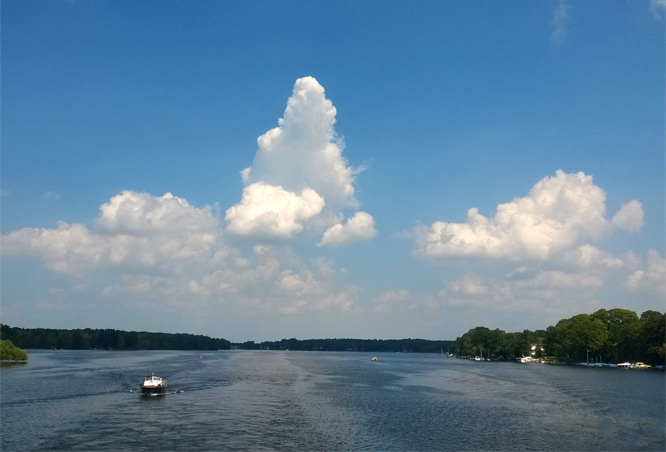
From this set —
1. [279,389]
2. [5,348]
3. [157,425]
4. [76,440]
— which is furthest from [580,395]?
[5,348]

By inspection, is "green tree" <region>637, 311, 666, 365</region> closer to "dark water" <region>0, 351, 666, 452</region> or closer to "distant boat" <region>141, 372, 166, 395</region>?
"dark water" <region>0, 351, 666, 452</region>

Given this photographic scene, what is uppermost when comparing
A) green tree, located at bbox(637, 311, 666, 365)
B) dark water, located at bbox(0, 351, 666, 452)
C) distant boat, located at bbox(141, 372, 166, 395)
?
green tree, located at bbox(637, 311, 666, 365)

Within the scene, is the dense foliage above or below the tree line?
below

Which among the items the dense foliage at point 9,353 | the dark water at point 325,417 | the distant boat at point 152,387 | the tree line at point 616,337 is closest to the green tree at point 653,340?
the tree line at point 616,337

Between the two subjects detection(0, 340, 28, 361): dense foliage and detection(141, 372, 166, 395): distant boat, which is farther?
detection(0, 340, 28, 361): dense foliage

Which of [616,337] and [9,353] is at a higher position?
[616,337]

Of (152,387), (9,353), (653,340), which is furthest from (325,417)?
(9,353)

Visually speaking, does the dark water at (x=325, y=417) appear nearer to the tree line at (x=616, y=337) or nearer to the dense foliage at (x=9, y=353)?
the tree line at (x=616, y=337)

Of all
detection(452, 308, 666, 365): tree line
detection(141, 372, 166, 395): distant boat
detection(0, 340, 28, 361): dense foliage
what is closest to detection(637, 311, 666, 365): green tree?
detection(452, 308, 666, 365): tree line

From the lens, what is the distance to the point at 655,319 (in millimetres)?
154125

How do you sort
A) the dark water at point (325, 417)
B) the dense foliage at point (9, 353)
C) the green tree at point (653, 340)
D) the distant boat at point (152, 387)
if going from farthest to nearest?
the dense foliage at point (9, 353)
the green tree at point (653, 340)
the distant boat at point (152, 387)
the dark water at point (325, 417)

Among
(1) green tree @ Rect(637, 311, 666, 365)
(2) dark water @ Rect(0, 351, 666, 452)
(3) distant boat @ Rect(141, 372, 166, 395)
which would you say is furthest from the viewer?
(1) green tree @ Rect(637, 311, 666, 365)

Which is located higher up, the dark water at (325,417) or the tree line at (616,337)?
the tree line at (616,337)

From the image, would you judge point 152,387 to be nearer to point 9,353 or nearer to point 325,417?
point 325,417
